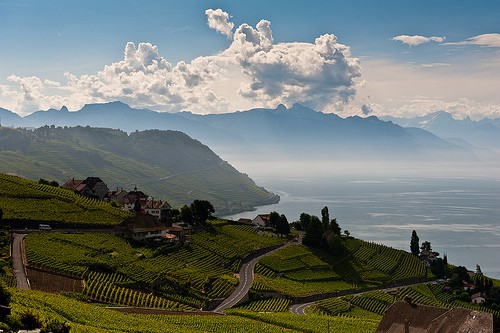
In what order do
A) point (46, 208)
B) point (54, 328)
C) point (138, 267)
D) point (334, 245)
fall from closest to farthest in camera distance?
point (54, 328), point (138, 267), point (46, 208), point (334, 245)

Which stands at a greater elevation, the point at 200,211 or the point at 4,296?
the point at 200,211

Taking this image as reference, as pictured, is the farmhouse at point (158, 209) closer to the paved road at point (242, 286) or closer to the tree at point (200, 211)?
the tree at point (200, 211)

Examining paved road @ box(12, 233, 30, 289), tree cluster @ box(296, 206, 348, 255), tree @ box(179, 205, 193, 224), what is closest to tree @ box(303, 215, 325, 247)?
tree cluster @ box(296, 206, 348, 255)

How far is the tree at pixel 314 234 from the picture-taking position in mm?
117275

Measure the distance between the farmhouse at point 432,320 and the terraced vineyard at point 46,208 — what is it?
63499 millimetres

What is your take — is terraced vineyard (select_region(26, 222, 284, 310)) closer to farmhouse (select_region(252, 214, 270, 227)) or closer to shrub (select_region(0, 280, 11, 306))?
shrub (select_region(0, 280, 11, 306))

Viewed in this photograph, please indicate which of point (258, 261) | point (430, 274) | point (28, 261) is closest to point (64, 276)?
point (28, 261)

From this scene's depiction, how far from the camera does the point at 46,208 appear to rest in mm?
95500

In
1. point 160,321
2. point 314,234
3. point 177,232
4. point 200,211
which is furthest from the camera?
point 314,234

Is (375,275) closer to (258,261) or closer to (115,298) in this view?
(258,261)

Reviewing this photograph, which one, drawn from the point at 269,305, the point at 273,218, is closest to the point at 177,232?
the point at 269,305

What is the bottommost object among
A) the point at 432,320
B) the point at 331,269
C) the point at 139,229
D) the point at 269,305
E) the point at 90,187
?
the point at 269,305

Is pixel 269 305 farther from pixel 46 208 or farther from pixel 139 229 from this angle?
pixel 46 208

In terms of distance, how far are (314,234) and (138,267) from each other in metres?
53.3
